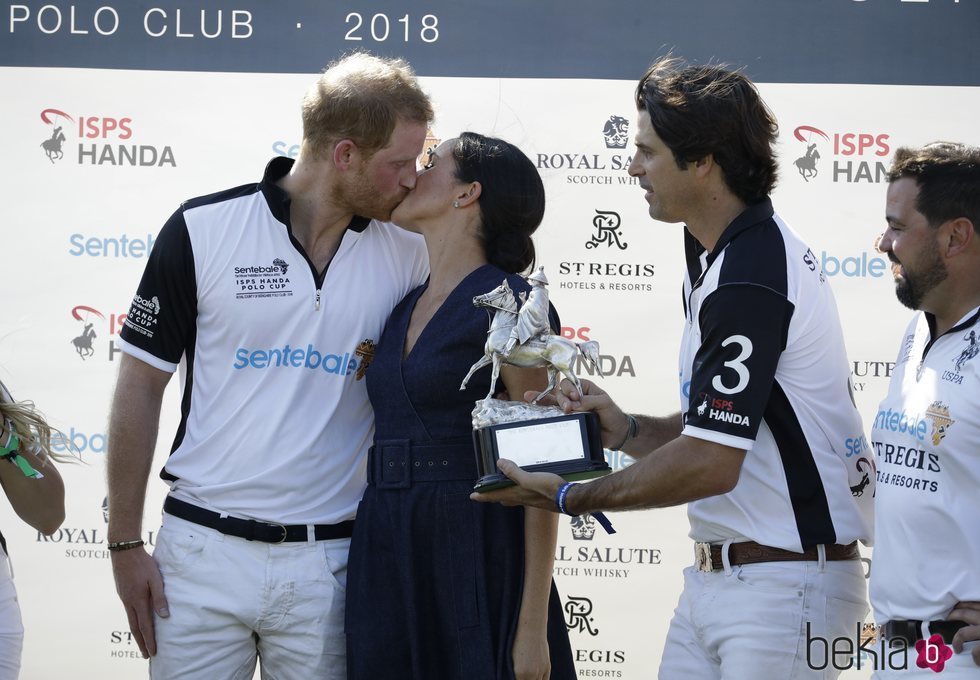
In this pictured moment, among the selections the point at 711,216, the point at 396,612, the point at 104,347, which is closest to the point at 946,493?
the point at 711,216

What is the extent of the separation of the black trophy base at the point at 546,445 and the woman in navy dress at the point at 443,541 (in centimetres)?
17

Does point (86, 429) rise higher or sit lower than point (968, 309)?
lower

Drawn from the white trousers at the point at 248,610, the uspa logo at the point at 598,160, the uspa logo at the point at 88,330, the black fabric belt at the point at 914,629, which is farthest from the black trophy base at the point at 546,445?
the uspa logo at the point at 88,330

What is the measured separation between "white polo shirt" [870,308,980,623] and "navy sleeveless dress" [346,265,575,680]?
817mm

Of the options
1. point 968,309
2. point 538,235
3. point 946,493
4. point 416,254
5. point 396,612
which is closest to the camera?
point 946,493

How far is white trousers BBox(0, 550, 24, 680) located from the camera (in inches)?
104

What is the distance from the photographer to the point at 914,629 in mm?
2293

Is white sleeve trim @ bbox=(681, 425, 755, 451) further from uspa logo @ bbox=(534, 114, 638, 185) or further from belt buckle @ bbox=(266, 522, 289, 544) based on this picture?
uspa logo @ bbox=(534, 114, 638, 185)

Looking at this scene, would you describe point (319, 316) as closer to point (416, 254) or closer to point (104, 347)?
point (416, 254)

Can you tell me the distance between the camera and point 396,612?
2576 mm

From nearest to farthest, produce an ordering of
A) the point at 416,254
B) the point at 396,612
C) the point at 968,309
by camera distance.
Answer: the point at 968,309, the point at 396,612, the point at 416,254

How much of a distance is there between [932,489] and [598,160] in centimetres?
249

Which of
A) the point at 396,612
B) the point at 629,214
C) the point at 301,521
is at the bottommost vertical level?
the point at 396,612

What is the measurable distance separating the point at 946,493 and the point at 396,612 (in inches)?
49.4
